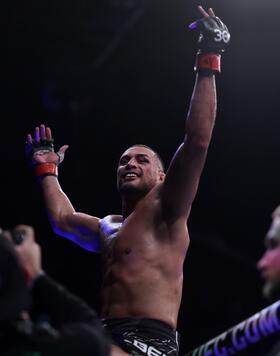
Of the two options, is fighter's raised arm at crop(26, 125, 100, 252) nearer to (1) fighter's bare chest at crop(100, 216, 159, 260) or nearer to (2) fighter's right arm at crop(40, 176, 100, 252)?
(2) fighter's right arm at crop(40, 176, 100, 252)

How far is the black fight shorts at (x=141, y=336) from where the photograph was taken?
2730 millimetres

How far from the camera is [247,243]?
26.0ft

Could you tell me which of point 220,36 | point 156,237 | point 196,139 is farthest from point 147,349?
point 220,36

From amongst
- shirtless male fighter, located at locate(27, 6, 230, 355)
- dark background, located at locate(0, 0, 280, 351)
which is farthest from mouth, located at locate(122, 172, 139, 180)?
dark background, located at locate(0, 0, 280, 351)

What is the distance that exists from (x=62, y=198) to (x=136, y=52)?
294 cm

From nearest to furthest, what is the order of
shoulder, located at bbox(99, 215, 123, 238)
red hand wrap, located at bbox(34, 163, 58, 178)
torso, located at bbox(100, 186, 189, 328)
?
torso, located at bbox(100, 186, 189, 328), shoulder, located at bbox(99, 215, 123, 238), red hand wrap, located at bbox(34, 163, 58, 178)

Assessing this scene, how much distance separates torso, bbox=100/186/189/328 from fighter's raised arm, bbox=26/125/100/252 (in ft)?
1.10

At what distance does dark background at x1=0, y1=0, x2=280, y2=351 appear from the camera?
585 cm

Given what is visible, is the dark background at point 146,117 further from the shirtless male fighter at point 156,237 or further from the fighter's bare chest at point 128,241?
the fighter's bare chest at point 128,241

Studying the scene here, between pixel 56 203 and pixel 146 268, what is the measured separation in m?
0.86

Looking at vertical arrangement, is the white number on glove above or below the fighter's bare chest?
above

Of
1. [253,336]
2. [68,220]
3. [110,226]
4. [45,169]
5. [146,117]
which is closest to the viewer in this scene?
[253,336]

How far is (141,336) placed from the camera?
2.74 m

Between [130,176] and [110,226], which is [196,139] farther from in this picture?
[110,226]
